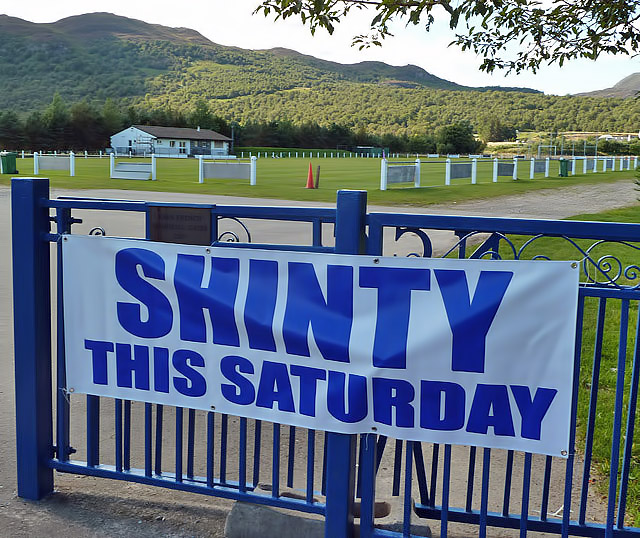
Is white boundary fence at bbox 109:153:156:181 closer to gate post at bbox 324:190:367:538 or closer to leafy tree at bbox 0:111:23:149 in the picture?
gate post at bbox 324:190:367:538

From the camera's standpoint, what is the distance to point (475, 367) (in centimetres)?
309

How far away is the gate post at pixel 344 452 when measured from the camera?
323 cm

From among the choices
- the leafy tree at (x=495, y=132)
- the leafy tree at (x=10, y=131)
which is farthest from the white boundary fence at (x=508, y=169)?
the leafy tree at (x=495, y=132)

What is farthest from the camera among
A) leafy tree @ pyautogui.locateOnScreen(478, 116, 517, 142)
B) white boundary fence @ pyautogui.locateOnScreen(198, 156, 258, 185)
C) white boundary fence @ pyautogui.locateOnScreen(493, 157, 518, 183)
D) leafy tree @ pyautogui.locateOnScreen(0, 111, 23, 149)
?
leafy tree @ pyautogui.locateOnScreen(478, 116, 517, 142)

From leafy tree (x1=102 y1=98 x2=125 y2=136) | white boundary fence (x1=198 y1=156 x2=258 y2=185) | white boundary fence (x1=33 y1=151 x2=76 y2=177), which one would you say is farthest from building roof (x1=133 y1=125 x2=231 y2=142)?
white boundary fence (x1=198 y1=156 x2=258 y2=185)

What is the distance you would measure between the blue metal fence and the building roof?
126 metres

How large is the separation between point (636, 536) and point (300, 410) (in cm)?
154

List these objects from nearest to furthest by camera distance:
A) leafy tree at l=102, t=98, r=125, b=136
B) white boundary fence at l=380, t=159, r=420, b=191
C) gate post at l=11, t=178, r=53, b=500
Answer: gate post at l=11, t=178, r=53, b=500 → white boundary fence at l=380, t=159, r=420, b=191 → leafy tree at l=102, t=98, r=125, b=136

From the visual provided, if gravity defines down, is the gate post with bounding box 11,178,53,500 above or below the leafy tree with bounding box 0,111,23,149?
below

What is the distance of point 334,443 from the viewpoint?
11.0ft

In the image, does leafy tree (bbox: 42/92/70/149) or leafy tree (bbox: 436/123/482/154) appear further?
leafy tree (bbox: 436/123/482/154)

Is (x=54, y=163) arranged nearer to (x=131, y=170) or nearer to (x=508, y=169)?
(x=131, y=170)

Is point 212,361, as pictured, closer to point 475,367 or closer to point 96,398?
point 96,398

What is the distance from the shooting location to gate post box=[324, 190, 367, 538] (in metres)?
3.23
